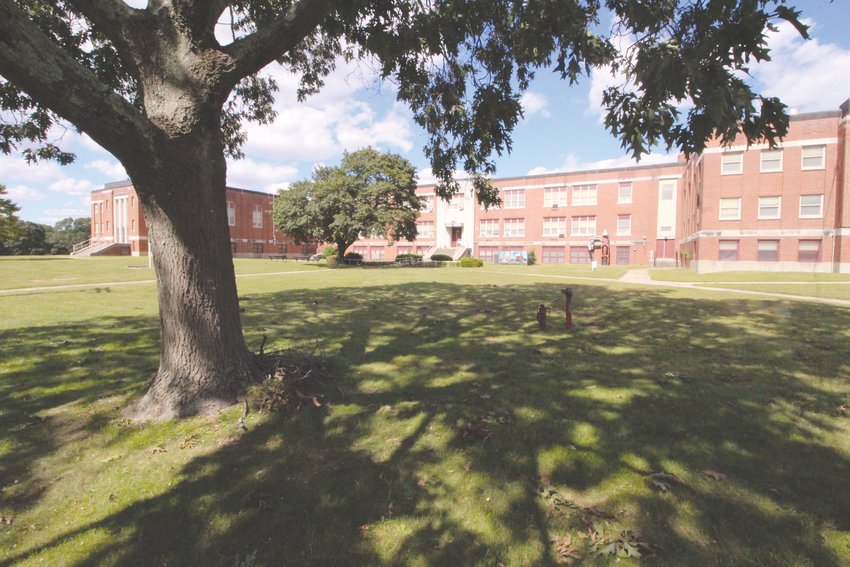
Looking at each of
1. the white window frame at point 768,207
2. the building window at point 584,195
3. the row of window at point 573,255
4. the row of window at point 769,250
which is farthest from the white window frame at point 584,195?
the white window frame at point 768,207

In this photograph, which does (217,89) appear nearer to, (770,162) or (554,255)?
(770,162)

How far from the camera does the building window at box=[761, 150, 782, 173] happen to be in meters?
31.9

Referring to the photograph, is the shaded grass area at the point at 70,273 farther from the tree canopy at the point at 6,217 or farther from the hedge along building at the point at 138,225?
the hedge along building at the point at 138,225

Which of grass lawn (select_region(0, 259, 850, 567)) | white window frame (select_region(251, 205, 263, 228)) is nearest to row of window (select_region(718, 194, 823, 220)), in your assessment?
grass lawn (select_region(0, 259, 850, 567))

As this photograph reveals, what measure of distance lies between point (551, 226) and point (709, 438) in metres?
57.2

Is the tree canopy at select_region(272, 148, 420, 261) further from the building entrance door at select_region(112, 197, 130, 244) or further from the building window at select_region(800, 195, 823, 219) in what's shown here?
the building entrance door at select_region(112, 197, 130, 244)

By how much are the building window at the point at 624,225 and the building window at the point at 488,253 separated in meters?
15.7

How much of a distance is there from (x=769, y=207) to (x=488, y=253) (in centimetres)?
3463

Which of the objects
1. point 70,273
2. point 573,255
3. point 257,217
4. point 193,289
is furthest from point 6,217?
point 573,255

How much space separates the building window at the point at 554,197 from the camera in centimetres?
5788

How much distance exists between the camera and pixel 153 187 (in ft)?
13.1

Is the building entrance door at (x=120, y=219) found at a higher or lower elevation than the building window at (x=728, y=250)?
higher

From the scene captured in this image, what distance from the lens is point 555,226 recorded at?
5831 cm

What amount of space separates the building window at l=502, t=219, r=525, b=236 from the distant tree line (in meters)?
52.8
